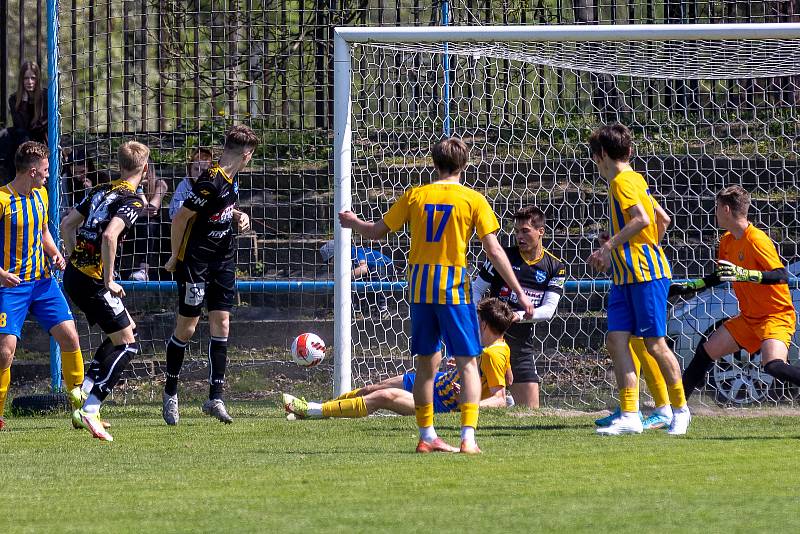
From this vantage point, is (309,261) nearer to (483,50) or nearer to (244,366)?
(244,366)

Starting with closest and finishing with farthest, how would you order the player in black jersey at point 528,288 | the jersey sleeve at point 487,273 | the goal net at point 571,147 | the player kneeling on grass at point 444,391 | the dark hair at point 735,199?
the dark hair at point 735,199, the player kneeling on grass at point 444,391, the player in black jersey at point 528,288, the jersey sleeve at point 487,273, the goal net at point 571,147

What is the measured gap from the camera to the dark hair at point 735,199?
8.30 metres

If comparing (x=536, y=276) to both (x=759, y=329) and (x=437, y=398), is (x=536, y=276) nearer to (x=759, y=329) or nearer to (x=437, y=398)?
(x=437, y=398)

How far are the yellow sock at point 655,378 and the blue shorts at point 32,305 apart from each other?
13.6 ft

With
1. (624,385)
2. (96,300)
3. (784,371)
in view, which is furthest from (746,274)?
(96,300)

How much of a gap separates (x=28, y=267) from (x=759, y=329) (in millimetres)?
5370

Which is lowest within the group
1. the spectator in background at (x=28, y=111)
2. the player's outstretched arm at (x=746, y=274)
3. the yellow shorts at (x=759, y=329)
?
the yellow shorts at (x=759, y=329)

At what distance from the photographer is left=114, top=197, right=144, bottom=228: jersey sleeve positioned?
26.0ft

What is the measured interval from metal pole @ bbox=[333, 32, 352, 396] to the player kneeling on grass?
36cm

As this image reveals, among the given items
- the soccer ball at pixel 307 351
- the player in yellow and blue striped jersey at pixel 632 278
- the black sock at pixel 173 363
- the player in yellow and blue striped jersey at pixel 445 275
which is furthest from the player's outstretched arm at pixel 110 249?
the player in yellow and blue striped jersey at pixel 632 278

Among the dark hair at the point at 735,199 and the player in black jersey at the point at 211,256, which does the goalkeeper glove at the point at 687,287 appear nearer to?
the dark hair at the point at 735,199

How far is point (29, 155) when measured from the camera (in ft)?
26.5

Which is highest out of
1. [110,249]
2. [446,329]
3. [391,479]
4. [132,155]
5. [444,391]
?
[132,155]

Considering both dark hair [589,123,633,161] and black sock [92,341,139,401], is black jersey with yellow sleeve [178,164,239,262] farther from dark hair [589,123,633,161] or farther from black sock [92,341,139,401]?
dark hair [589,123,633,161]
